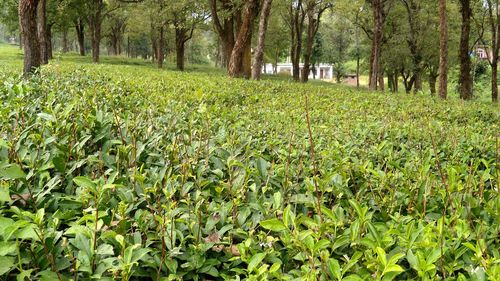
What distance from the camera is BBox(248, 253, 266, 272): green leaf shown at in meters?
1.53

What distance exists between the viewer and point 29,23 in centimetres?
1206

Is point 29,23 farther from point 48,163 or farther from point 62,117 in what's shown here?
point 48,163

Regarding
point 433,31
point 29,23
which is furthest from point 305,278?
point 433,31

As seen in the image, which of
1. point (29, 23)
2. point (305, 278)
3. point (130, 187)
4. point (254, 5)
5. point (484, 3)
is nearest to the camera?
point (305, 278)

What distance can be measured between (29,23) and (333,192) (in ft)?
40.5

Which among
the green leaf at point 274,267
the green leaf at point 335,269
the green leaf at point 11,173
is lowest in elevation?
the green leaf at point 274,267

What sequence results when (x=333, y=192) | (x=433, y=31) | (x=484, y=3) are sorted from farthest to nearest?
(x=433, y=31) < (x=484, y=3) < (x=333, y=192)

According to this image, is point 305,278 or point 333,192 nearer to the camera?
point 305,278

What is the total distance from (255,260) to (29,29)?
12778 millimetres

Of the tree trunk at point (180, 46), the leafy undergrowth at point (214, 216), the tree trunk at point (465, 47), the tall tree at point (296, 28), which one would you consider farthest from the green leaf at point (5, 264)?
the tree trunk at point (180, 46)

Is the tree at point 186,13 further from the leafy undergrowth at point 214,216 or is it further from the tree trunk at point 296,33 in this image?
the leafy undergrowth at point 214,216

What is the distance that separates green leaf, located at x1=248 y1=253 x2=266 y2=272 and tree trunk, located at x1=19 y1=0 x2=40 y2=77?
1209 cm

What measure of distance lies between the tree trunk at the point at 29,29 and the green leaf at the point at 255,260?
12.1 meters

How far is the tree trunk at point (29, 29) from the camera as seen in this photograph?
11.9 m
